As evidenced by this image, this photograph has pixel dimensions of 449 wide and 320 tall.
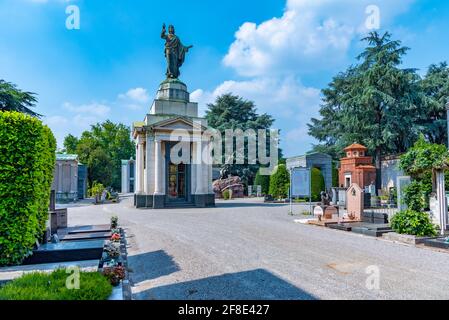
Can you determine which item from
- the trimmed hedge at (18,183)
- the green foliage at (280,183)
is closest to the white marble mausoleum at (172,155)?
the green foliage at (280,183)

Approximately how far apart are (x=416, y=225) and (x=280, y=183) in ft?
69.8

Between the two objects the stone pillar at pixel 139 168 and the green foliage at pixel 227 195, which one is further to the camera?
the green foliage at pixel 227 195

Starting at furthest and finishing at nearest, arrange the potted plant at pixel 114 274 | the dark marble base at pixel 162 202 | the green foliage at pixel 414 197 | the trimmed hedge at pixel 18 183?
1. the dark marble base at pixel 162 202
2. the green foliage at pixel 414 197
3. the trimmed hedge at pixel 18 183
4. the potted plant at pixel 114 274

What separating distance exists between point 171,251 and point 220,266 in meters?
2.02

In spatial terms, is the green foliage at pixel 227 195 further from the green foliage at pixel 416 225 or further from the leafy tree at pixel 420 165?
the green foliage at pixel 416 225

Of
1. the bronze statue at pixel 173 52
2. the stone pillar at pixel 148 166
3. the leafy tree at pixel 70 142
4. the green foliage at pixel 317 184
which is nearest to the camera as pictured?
the stone pillar at pixel 148 166

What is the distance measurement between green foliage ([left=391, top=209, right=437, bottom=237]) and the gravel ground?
0.93 metres

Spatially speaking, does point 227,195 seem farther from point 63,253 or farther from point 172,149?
point 63,253

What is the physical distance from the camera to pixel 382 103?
31.3 meters

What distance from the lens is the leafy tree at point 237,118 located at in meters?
39.3

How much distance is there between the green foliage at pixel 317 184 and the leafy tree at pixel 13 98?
25.5 meters

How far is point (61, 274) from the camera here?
4.73 m

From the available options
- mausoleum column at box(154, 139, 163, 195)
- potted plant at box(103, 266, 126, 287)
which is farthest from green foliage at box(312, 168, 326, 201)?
potted plant at box(103, 266, 126, 287)
